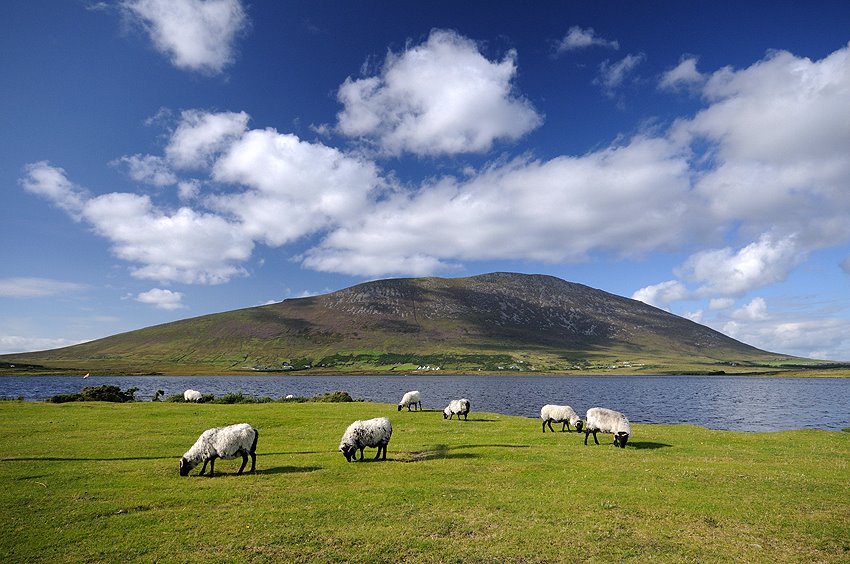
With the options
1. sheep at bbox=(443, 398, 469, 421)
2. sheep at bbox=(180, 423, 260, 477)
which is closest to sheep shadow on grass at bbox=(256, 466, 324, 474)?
sheep at bbox=(180, 423, 260, 477)

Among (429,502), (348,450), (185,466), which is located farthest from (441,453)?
(185,466)

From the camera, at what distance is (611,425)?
3281 cm

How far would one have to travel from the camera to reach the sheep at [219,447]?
77.7ft

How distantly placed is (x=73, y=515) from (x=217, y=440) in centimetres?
775

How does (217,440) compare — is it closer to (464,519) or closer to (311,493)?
(311,493)

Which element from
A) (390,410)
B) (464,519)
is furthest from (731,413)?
(464,519)

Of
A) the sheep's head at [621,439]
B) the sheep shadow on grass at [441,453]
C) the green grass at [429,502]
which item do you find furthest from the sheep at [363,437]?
the sheep's head at [621,439]

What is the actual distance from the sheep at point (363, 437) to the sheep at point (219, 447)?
5106 mm

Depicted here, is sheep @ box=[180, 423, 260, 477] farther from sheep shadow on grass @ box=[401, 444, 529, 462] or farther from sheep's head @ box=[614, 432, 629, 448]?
sheep's head @ box=[614, 432, 629, 448]

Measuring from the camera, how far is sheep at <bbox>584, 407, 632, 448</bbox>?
32.3 metres

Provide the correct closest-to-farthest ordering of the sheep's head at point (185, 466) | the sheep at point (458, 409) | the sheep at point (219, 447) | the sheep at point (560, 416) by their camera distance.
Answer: the sheep's head at point (185, 466) → the sheep at point (219, 447) → the sheep at point (560, 416) → the sheep at point (458, 409)

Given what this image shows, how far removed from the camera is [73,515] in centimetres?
1670

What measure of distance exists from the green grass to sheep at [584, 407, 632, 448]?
→ 1033mm

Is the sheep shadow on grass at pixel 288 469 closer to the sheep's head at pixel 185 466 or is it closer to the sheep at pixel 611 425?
the sheep's head at pixel 185 466
